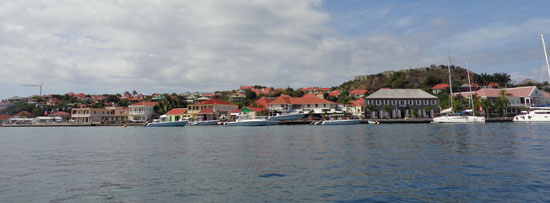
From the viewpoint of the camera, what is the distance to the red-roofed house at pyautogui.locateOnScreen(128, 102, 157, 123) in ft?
305

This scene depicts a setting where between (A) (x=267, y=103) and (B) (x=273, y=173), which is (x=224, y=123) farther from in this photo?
(B) (x=273, y=173)

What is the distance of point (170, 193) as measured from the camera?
365 inches

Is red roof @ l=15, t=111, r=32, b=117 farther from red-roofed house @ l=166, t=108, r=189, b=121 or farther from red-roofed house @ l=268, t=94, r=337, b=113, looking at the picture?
red-roofed house @ l=268, t=94, r=337, b=113

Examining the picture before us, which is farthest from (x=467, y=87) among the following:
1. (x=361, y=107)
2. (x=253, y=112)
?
(x=253, y=112)

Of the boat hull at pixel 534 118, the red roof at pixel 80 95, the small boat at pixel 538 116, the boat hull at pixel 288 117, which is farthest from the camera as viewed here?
the red roof at pixel 80 95

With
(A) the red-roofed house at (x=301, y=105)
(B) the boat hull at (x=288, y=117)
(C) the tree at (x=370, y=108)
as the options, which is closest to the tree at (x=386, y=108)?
(C) the tree at (x=370, y=108)

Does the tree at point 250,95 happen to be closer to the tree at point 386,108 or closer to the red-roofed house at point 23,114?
the tree at point 386,108

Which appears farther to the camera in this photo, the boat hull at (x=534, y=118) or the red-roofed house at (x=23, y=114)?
the red-roofed house at (x=23, y=114)

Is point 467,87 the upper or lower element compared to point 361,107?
upper

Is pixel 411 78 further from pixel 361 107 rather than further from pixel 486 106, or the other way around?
pixel 486 106

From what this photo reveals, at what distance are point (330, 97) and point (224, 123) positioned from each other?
39811 mm

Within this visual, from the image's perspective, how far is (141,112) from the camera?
93.1 metres

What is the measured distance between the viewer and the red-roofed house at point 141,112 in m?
92.9

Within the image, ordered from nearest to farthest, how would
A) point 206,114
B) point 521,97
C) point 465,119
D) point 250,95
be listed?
point 465,119 < point 521,97 < point 206,114 < point 250,95
